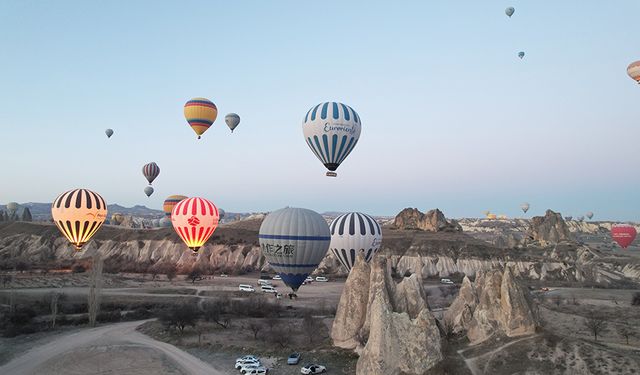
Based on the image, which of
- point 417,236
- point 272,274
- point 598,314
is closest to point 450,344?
point 598,314

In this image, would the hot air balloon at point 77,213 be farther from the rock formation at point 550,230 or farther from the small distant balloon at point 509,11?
the rock formation at point 550,230

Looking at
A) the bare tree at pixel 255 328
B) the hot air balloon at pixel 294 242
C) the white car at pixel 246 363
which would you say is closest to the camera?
the white car at pixel 246 363

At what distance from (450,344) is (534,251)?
69882 millimetres

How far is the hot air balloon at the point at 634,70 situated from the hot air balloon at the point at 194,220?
1904 inches

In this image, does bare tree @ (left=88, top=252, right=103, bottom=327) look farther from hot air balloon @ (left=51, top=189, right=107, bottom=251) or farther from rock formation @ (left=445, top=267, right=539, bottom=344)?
rock formation @ (left=445, top=267, right=539, bottom=344)

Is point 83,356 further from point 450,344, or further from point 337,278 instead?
point 337,278

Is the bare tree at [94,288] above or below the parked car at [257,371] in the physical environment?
above

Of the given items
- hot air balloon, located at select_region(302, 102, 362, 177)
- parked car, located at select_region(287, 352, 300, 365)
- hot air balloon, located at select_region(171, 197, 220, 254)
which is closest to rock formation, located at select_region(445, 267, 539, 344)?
parked car, located at select_region(287, 352, 300, 365)

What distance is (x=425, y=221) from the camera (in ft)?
344

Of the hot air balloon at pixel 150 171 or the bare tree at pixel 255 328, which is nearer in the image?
the bare tree at pixel 255 328

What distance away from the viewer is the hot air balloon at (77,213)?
135ft

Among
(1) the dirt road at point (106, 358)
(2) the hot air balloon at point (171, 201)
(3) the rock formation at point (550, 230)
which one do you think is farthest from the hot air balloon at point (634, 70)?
(2) the hot air balloon at point (171, 201)

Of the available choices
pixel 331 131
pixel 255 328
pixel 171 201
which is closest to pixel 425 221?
pixel 171 201

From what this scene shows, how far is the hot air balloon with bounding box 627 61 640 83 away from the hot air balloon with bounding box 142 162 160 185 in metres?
81.0
